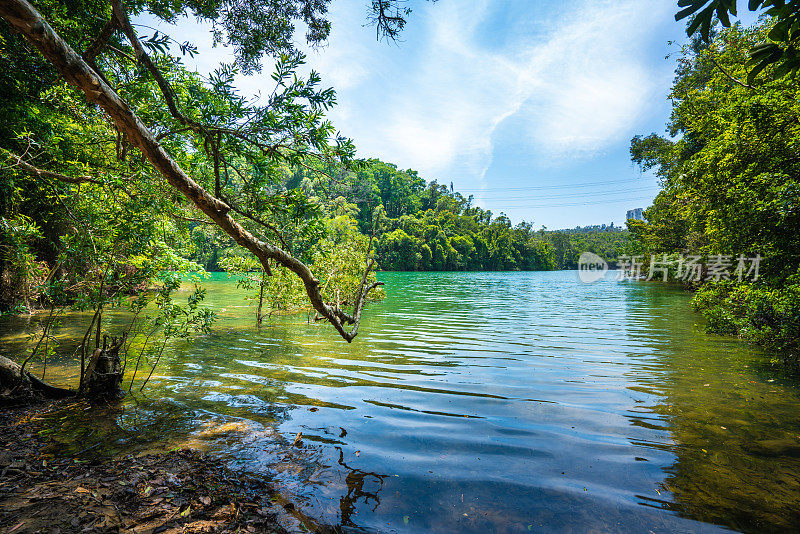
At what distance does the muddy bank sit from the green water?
39cm

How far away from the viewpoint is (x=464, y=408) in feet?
21.8

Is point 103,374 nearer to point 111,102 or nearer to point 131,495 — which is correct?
point 131,495

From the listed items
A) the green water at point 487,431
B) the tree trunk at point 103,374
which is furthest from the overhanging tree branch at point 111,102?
the tree trunk at point 103,374

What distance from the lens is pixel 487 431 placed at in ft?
18.5

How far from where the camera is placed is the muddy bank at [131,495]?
283 cm

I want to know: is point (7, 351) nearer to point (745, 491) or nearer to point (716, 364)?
point (745, 491)

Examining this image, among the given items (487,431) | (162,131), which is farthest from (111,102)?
(487,431)

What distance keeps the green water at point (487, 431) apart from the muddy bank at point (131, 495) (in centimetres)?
39

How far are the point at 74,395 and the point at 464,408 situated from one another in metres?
7.07

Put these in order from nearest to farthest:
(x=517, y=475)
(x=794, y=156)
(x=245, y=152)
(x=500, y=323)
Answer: (x=517, y=475) → (x=245, y=152) → (x=794, y=156) → (x=500, y=323)

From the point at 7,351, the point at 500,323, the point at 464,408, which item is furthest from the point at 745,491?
the point at 7,351

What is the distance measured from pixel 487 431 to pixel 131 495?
4.62m

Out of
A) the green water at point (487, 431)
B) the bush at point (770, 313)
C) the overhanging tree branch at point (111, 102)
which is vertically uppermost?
the overhanging tree branch at point (111, 102)

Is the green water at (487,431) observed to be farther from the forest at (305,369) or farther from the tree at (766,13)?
the tree at (766,13)
